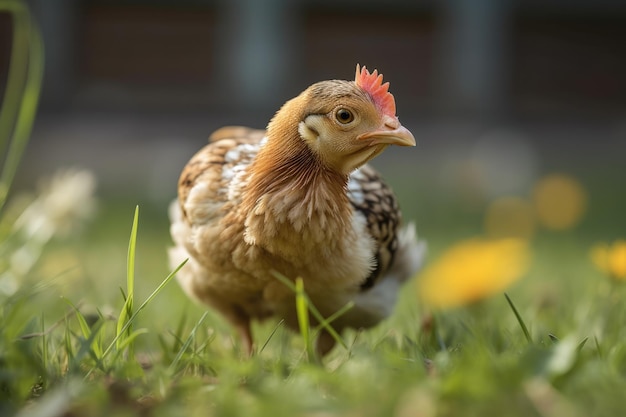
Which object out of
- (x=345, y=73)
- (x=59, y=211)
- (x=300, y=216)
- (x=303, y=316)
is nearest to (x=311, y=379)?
(x=303, y=316)

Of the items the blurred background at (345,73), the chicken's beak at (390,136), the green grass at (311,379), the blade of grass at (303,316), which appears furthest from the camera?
the blurred background at (345,73)

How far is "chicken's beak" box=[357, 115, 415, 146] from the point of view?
2.28 m

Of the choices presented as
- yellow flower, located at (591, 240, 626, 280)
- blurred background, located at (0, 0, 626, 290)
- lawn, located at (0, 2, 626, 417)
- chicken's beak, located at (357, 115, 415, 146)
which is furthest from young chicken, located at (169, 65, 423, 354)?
blurred background, located at (0, 0, 626, 290)

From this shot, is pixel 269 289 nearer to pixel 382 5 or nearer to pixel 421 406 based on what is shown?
pixel 421 406

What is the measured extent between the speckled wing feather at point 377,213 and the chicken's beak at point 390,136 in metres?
0.48

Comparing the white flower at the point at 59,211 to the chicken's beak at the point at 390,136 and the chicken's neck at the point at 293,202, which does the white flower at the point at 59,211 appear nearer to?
the chicken's neck at the point at 293,202

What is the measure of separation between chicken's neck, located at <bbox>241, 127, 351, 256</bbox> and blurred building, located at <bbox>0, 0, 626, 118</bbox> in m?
7.12

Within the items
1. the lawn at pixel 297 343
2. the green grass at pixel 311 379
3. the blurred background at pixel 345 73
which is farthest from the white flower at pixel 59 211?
the blurred background at pixel 345 73

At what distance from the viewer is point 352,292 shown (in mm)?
2600

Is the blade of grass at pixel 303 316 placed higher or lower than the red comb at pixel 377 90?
lower

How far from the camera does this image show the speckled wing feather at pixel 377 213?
2.74 m

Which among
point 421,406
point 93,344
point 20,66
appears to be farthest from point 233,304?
point 20,66

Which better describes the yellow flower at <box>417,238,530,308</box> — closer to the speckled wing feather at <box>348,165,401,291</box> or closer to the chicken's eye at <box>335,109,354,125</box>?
the speckled wing feather at <box>348,165,401,291</box>

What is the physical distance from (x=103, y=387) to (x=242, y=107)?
7.92 metres
